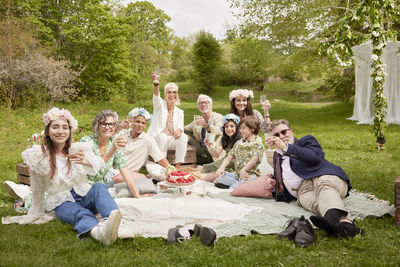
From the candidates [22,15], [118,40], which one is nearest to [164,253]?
[118,40]

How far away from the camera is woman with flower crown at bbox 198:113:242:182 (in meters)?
5.75

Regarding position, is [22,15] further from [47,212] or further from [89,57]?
[47,212]

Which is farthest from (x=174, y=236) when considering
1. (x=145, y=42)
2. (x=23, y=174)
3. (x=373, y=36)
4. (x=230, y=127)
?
(x=145, y=42)

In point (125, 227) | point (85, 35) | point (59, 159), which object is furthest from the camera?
point (85, 35)

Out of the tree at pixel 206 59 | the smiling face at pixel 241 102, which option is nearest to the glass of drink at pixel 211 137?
the smiling face at pixel 241 102

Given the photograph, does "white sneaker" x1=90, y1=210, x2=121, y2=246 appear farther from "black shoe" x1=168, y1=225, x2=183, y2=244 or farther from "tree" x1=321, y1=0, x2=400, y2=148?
"tree" x1=321, y1=0, x2=400, y2=148

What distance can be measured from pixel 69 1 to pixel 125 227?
63.6 feet

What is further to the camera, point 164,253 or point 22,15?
point 22,15

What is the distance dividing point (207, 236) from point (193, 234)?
0.26 meters

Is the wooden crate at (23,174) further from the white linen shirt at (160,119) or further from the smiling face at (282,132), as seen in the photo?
the smiling face at (282,132)

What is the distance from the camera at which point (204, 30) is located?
25.9 meters

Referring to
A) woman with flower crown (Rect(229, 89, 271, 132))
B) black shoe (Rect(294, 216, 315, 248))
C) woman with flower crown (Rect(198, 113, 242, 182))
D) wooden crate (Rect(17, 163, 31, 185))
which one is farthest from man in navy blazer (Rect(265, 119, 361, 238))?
wooden crate (Rect(17, 163, 31, 185))

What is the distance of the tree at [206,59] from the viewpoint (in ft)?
84.7

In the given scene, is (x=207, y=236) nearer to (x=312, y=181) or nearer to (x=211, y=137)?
(x=312, y=181)
